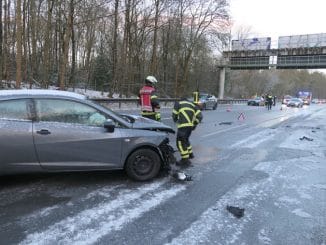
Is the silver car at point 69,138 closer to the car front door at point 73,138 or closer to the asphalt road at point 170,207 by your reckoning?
the car front door at point 73,138

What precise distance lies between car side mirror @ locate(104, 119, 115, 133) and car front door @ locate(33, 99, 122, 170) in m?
0.06

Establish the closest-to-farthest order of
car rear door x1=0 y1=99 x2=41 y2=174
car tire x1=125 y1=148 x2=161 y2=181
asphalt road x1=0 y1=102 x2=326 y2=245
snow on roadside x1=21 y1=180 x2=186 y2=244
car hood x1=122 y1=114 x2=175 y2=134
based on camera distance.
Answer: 1. snow on roadside x1=21 y1=180 x2=186 y2=244
2. asphalt road x1=0 y1=102 x2=326 y2=245
3. car rear door x1=0 y1=99 x2=41 y2=174
4. car tire x1=125 y1=148 x2=161 y2=181
5. car hood x1=122 y1=114 x2=175 y2=134

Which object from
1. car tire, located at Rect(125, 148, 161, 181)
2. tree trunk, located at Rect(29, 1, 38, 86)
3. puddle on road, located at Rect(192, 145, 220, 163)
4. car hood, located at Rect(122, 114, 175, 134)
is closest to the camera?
car tire, located at Rect(125, 148, 161, 181)

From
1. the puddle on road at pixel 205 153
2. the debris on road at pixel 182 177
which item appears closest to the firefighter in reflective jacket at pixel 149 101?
the puddle on road at pixel 205 153

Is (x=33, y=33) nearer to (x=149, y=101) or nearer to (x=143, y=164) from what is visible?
(x=149, y=101)

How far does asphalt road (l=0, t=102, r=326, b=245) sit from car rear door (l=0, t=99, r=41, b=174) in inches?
15.9

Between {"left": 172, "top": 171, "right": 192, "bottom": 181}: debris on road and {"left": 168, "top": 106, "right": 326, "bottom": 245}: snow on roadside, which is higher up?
{"left": 172, "top": 171, "right": 192, "bottom": 181}: debris on road

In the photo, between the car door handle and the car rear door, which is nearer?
the car rear door

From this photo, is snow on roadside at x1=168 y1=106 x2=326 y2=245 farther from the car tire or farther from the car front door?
the car front door

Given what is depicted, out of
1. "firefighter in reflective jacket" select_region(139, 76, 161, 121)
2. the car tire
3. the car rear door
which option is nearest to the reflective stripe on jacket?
"firefighter in reflective jacket" select_region(139, 76, 161, 121)

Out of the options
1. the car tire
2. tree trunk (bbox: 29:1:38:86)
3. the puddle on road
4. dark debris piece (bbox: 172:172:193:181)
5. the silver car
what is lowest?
the puddle on road

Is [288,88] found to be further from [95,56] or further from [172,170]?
[172,170]

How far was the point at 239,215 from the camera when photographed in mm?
4777

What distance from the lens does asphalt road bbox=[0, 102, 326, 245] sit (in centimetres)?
407
